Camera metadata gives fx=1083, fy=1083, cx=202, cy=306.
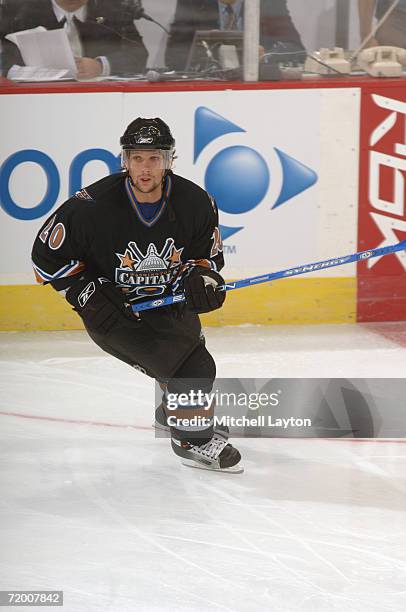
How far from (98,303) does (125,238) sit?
0.18 m

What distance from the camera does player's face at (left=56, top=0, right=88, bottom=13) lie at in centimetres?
431

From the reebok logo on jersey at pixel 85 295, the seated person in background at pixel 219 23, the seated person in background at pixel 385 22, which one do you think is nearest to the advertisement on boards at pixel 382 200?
the seated person in background at pixel 385 22

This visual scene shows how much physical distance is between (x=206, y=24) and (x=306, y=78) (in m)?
0.46

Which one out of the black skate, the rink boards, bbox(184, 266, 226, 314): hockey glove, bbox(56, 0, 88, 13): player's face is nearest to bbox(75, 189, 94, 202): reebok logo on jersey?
bbox(184, 266, 226, 314): hockey glove

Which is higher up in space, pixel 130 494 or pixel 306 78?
pixel 306 78

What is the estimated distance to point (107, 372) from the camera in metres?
3.78

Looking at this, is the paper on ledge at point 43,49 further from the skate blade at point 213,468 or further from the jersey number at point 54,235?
the skate blade at point 213,468

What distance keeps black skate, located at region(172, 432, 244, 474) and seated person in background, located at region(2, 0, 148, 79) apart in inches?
76.7

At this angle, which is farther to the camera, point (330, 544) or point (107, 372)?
point (107, 372)

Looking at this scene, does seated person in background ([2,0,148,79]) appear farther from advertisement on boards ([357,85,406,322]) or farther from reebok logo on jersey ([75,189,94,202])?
reebok logo on jersey ([75,189,94,202])

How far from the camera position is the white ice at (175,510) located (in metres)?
2.13

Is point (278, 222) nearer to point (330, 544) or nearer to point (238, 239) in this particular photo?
point (238, 239)

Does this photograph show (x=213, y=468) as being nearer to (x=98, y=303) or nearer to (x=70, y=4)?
(x=98, y=303)


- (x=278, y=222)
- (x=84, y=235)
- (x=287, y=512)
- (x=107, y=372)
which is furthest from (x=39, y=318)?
(x=287, y=512)
